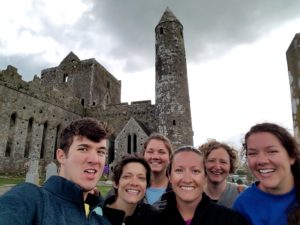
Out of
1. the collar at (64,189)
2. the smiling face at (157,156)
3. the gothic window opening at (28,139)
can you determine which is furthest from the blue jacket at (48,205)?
the gothic window opening at (28,139)

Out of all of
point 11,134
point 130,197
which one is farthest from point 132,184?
point 11,134

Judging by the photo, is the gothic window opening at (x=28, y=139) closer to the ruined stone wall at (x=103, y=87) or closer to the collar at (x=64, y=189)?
the ruined stone wall at (x=103, y=87)

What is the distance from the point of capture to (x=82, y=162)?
2.30 m

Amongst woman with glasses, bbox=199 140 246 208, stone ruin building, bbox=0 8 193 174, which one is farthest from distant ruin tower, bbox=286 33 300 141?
stone ruin building, bbox=0 8 193 174

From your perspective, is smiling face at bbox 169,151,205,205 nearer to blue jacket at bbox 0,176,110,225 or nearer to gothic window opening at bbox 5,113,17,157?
blue jacket at bbox 0,176,110,225

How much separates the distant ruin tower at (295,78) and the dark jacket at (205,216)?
2.21 metres

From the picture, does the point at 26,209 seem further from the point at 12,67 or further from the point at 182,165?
the point at 12,67

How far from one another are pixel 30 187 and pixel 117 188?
167 cm

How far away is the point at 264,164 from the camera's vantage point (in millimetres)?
2525

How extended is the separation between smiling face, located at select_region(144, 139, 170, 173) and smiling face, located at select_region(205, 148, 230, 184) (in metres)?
0.67

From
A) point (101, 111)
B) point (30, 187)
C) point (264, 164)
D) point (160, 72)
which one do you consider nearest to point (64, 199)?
point (30, 187)

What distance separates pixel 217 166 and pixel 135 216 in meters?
1.52

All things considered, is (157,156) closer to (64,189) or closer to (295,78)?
(64,189)

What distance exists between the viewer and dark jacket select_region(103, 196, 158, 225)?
2.90 meters
